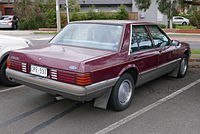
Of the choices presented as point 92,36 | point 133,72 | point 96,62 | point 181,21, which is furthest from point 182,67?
point 181,21

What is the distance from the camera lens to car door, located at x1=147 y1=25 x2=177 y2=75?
16.7 ft

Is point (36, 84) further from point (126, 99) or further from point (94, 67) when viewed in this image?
point (126, 99)

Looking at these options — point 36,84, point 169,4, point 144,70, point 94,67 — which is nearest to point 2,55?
point 36,84

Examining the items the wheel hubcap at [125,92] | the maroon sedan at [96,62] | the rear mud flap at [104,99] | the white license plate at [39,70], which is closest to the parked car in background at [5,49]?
the maroon sedan at [96,62]

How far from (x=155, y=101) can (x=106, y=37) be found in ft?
5.57

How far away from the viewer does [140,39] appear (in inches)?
181

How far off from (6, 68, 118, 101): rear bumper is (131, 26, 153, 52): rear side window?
A: 3.15ft

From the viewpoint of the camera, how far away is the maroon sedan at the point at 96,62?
11.2 feet

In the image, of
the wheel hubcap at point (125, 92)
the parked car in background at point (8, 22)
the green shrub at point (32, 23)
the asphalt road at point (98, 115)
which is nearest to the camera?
the asphalt road at point (98, 115)

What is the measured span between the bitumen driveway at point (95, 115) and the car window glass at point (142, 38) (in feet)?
3.66

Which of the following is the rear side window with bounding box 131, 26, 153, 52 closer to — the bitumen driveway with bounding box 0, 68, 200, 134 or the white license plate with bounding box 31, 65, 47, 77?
the bitumen driveway with bounding box 0, 68, 200, 134

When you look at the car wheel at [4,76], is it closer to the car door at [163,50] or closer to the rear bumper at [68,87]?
the rear bumper at [68,87]

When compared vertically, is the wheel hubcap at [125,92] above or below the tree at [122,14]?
below

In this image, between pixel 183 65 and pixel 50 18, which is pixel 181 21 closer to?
pixel 50 18
